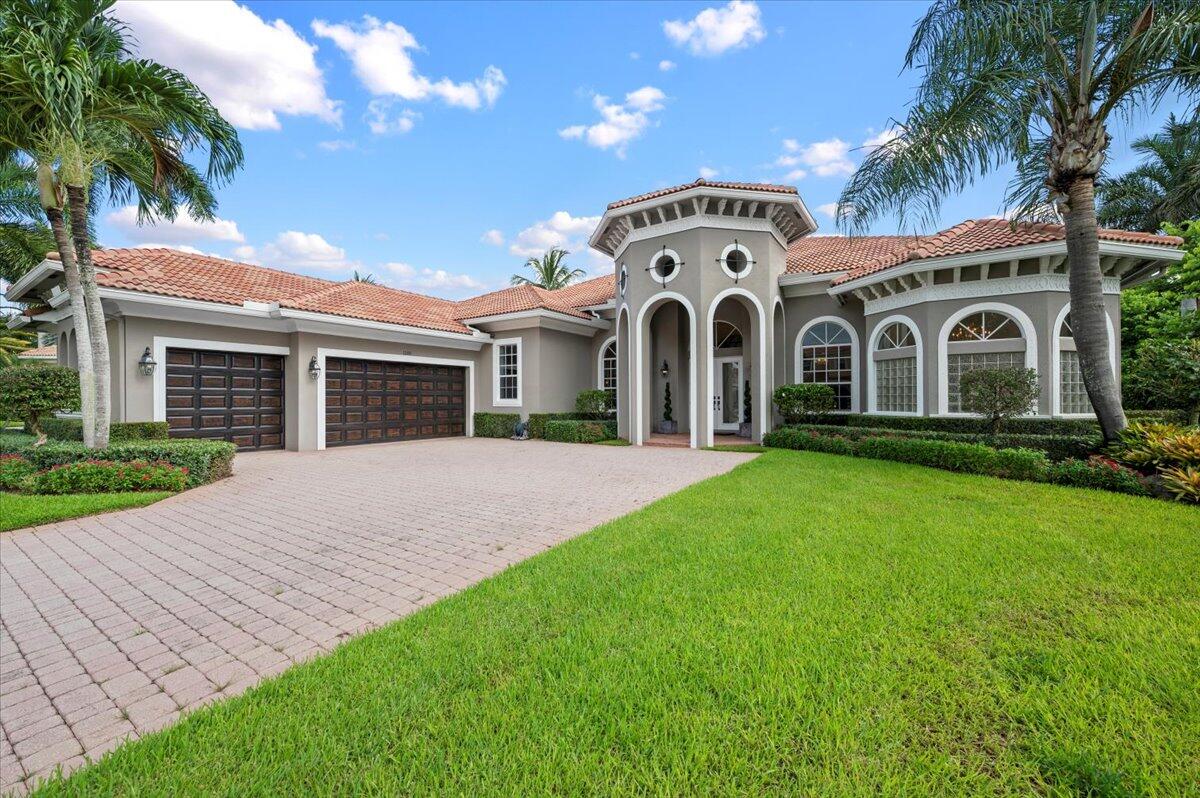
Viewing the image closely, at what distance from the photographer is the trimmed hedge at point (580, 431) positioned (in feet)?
50.7

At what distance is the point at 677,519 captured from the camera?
596 centimetres

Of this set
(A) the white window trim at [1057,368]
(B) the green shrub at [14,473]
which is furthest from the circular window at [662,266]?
(B) the green shrub at [14,473]

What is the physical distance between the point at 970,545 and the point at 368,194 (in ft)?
67.6

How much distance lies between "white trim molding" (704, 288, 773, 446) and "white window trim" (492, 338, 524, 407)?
679 centimetres

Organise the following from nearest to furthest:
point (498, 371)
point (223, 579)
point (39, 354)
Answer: point (223, 579), point (498, 371), point (39, 354)

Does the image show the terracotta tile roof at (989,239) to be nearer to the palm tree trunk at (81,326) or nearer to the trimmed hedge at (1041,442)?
the trimmed hedge at (1041,442)

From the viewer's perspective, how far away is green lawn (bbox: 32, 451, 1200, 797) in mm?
2025

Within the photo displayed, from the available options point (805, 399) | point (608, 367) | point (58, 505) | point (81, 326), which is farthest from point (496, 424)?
point (58, 505)

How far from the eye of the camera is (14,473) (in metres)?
8.06

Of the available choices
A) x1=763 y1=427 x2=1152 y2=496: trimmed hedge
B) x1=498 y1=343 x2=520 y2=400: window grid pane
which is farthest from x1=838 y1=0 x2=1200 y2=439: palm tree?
x1=498 y1=343 x2=520 y2=400: window grid pane

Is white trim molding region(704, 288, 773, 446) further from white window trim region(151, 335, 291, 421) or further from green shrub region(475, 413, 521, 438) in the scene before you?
white window trim region(151, 335, 291, 421)

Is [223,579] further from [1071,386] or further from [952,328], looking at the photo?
[1071,386]

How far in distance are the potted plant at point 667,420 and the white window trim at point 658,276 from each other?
4.55 meters

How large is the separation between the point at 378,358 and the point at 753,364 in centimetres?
1147
